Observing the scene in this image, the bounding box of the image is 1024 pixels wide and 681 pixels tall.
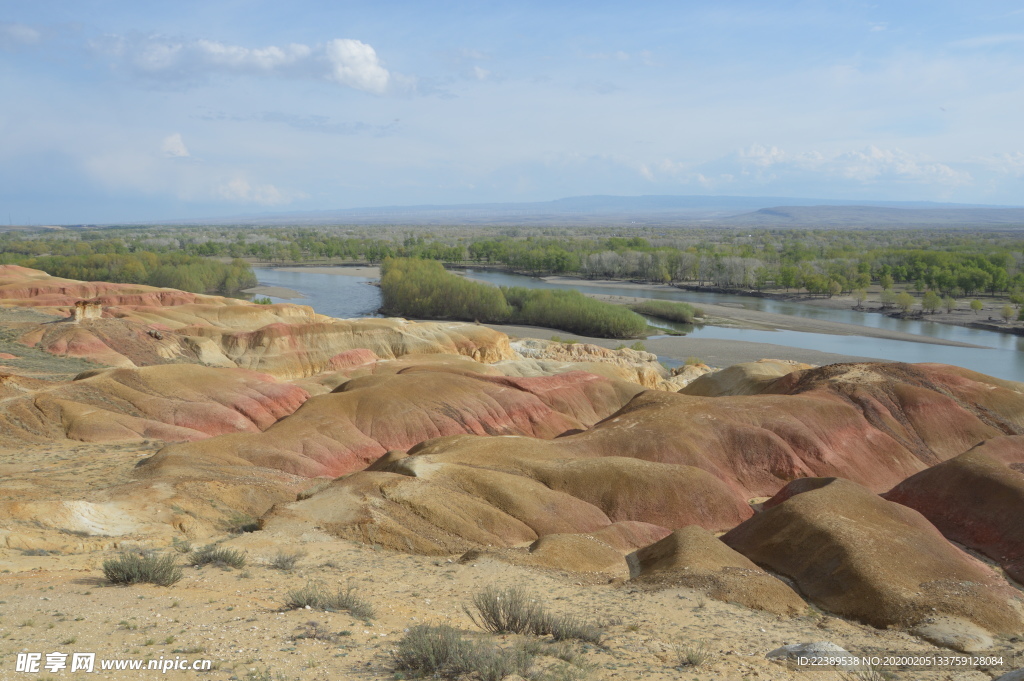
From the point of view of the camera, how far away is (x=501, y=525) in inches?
876

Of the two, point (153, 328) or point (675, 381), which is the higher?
point (153, 328)

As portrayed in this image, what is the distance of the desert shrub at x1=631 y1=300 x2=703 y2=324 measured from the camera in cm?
10125

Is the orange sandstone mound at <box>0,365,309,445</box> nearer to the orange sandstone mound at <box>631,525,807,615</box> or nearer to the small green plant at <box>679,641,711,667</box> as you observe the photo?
the orange sandstone mound at <box>631,525,807,615</box>

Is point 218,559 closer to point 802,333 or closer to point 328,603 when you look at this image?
point 328,603

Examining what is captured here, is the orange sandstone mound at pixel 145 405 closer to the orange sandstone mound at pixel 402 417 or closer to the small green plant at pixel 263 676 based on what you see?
the orange sandstone mound at pixel 402 417

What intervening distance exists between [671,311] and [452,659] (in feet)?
315

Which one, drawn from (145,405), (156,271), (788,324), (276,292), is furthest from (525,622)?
(156,271)

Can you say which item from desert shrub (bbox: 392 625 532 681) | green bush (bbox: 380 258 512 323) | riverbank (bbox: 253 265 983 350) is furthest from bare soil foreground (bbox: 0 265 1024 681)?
green bush (bbox: 380 258 512 323)

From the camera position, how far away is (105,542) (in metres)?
17.1

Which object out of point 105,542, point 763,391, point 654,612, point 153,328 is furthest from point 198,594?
point 153,328

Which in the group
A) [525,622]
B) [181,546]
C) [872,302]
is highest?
[525,622]

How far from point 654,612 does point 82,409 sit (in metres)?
29.1

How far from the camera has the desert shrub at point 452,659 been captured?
10172mm

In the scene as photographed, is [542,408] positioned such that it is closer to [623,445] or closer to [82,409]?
[623,445]
